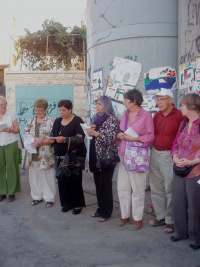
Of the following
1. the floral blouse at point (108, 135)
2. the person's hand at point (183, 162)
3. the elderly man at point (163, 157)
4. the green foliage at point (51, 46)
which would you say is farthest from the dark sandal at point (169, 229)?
the green foliage at point (51, 46)

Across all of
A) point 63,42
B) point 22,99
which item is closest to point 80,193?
point 22,99

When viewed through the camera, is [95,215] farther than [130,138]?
Yes

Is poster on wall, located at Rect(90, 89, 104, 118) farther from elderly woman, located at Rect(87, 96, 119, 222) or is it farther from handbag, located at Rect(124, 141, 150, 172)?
handbag, located at Rect(124, 141, 150, 172)

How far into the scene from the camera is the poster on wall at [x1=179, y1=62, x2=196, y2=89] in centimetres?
493

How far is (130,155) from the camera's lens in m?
4.31

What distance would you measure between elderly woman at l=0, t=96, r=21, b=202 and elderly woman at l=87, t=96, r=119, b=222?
1.70m

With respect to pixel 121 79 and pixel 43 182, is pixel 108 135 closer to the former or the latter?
pixel 43 182

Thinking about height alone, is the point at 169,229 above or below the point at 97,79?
below

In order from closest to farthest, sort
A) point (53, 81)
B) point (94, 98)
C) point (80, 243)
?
point (80, 243), point (94, 98), point (53, 81)

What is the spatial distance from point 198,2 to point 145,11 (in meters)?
1.13

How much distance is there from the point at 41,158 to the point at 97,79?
220cm

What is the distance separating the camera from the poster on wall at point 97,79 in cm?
656

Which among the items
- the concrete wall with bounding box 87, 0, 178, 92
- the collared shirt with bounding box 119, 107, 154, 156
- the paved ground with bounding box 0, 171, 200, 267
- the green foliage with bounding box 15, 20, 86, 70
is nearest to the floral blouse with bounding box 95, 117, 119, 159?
the collared shirt with bounding box 119, 107, 154, 156

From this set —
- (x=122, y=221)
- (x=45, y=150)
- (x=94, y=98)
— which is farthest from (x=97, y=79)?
(x=122, y=221)
